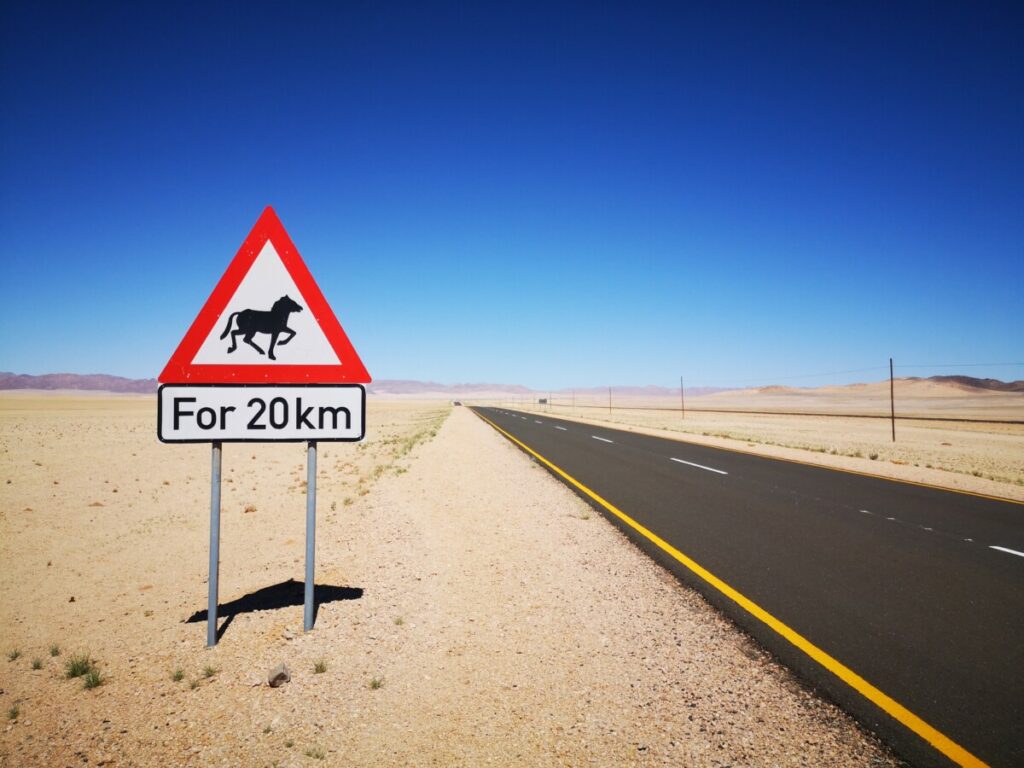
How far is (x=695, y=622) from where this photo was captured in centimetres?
385

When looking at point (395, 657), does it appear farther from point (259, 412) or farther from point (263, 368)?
point (263, 368)

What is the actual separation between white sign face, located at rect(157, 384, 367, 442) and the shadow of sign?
1666mm

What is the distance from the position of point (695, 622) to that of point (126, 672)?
13.1 ft

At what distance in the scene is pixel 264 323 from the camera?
3334 millimetres

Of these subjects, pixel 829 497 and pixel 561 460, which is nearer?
pixel 829 497

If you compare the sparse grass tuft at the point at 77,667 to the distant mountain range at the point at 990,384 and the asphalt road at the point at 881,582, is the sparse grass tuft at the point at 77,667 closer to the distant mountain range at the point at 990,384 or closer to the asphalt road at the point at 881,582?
the asphalt road at the point at 881,582

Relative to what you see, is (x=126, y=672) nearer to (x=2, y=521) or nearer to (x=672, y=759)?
(x=672, y=759)

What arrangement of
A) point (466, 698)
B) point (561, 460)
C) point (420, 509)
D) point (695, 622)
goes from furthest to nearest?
point (561, 460) < point (420, 509) < point (695, 622) < point (466, 698)

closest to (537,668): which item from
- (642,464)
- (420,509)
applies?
(420,509)

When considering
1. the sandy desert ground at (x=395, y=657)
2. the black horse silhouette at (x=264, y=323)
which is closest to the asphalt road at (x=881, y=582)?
the sandy desert ground at (x=395, y=657)

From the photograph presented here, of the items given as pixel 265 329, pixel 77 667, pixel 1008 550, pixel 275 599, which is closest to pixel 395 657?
pixel 275 599

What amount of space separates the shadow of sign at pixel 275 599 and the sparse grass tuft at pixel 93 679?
829 mm

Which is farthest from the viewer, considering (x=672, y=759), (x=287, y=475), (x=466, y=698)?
(x=287, y=475)

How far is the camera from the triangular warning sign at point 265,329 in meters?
3.29
